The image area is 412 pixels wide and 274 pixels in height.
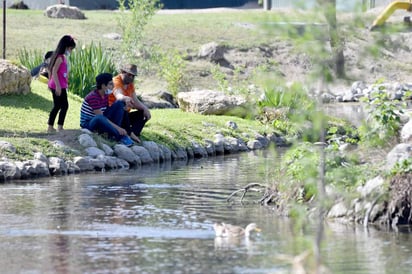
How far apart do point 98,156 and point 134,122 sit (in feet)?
5.17

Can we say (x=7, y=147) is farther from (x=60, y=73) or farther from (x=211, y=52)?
(x=211, y=52)

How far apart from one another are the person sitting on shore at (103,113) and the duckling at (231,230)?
293 inches

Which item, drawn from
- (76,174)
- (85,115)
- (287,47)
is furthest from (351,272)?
(287,47)

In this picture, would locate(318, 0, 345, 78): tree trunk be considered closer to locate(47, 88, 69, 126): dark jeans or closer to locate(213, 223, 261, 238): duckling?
locate(213, 223, 261, 238): duckling

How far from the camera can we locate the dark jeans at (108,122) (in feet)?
63.9

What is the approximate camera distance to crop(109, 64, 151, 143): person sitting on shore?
19406mm

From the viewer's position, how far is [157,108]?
2888 cm

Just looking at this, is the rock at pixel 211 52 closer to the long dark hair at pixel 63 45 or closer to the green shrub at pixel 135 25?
the green shrub at pixel 135 25

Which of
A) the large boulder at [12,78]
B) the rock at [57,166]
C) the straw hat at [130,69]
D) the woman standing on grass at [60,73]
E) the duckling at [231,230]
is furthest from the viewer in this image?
the large boulder at [12,78]

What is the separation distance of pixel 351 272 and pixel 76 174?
8.64 metres

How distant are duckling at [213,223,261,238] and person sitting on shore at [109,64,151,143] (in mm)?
7435

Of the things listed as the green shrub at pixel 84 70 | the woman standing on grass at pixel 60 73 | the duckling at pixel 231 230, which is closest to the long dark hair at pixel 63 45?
the woman standing on grass at pixel 60 73

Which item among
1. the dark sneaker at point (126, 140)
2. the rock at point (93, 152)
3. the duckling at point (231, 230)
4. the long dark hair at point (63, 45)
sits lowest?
the duckling at point (231, 230)

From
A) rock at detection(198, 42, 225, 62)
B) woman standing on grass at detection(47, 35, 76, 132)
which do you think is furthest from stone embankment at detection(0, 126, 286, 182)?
rock at detection(198, 42, 225, 62)
